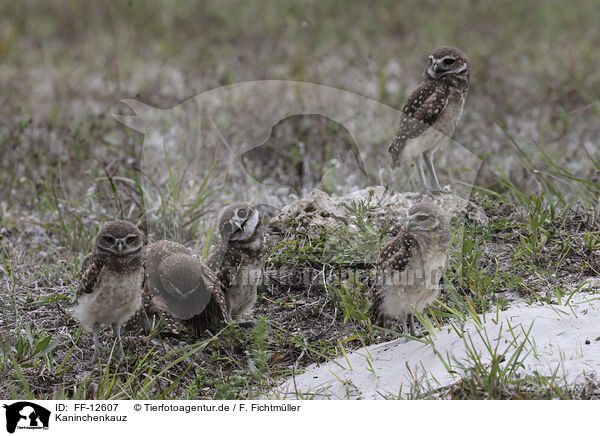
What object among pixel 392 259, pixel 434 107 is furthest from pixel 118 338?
pixel 434 107

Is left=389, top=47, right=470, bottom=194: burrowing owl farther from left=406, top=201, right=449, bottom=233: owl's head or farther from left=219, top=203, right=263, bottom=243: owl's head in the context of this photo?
left=219, top=203, right=263, bottom=243: owl's head

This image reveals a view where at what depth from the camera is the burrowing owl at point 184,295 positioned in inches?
176

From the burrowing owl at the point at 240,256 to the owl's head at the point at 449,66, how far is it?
161 cm

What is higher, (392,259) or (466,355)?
(392,259)

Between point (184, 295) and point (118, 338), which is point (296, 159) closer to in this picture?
point (184, 295)

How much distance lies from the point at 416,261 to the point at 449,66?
61.7 inches

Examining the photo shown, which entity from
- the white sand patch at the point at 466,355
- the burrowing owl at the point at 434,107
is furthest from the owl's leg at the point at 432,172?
the white sand patch at the point at 466,355

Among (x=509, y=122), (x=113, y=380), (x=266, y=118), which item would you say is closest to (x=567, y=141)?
(x=509, y=122)

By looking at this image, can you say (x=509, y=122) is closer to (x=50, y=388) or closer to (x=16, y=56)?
(x=50, y=388)

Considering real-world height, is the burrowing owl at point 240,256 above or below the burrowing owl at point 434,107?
below

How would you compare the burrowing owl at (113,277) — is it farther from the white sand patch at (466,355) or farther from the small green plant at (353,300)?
the small green plant at (353,300)

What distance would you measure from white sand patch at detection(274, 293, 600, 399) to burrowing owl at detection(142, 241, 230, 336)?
70 centimetres

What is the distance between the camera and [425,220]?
418 cm
